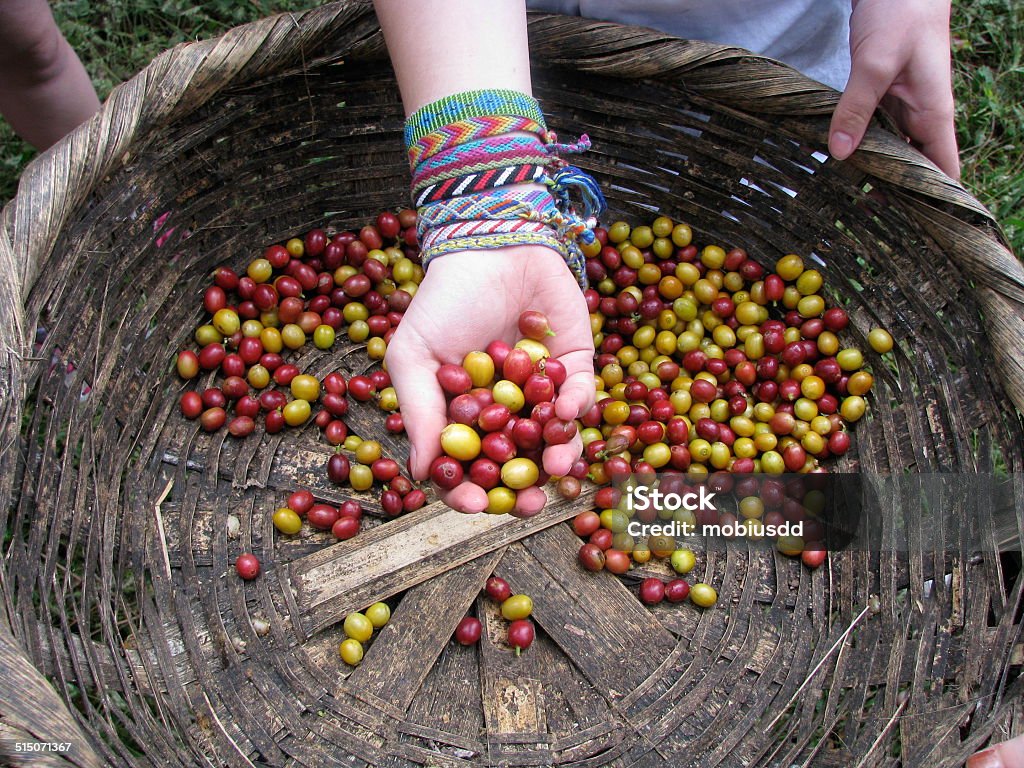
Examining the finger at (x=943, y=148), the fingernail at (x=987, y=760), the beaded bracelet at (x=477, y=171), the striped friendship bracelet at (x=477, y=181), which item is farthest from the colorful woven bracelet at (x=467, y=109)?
the fingernail at (x=987, y=760)

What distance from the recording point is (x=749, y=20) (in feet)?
9.67

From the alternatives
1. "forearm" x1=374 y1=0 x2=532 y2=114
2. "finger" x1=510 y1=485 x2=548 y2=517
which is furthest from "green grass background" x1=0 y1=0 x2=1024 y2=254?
"finger" x1=510 y1=485 x2=548 y2=517

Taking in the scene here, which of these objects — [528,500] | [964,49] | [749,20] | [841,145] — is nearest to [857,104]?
[841,145]

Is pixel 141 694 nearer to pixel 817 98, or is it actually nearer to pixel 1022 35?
pixel 817 98

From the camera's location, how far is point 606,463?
276 cm

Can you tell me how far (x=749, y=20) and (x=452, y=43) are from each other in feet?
4.33

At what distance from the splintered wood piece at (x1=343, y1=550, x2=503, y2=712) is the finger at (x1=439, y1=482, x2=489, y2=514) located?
65 centimetres

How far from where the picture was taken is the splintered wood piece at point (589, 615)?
99.2 inches

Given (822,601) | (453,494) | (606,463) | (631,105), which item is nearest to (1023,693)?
(822,601)

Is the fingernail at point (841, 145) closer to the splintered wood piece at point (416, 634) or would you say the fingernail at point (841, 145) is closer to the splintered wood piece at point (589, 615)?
the splintered wood piece at point (589, 615)

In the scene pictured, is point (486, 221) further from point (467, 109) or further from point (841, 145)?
point (841, 145)

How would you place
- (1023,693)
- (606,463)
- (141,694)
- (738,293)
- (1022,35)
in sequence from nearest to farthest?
1. (1023,693)
2. (141,694)
3. (606,463)
4. (738,293)
5. (1022,35)

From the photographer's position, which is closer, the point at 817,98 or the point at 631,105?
the point at 817,98

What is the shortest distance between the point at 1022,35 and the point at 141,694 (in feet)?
16.8
